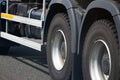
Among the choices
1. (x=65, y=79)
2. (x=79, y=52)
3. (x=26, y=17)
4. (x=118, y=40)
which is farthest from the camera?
(x=26, y=17)

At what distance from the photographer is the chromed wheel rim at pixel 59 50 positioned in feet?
22.2

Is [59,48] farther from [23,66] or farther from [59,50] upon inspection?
[23,66]

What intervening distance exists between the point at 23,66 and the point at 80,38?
3.68m

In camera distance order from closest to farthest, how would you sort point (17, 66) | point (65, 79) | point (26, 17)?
point (65, 79) → point (26, 17) → point (17, 66)

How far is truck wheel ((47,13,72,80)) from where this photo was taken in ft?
21.1

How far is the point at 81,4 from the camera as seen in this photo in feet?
20.9

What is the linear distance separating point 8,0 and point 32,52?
8.65 feet

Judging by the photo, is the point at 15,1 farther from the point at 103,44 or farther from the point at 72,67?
the point at 103,44

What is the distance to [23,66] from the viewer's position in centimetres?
944

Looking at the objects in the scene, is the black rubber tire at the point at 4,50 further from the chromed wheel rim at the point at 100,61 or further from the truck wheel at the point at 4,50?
the chromed wheel rim at the point at 100,61

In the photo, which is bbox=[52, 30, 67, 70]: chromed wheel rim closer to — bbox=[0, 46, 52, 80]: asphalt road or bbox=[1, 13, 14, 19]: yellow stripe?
bbox=[0, 46, 52, 80]: asphalt road

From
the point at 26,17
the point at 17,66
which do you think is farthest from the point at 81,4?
the point at 17,66

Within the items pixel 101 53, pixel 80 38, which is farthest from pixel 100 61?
pixel 80 38

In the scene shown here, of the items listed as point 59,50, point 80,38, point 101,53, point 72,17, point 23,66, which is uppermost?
point 72,17
